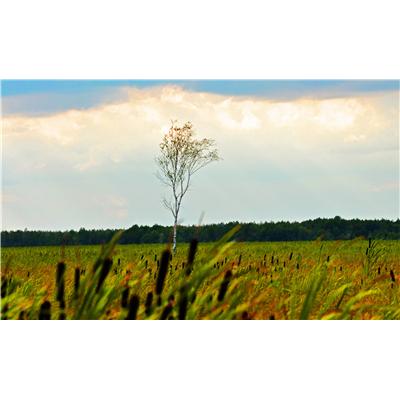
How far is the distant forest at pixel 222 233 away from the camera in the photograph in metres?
5.23

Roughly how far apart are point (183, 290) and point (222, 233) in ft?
6.55

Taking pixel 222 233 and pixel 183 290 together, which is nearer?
pixel 183 290

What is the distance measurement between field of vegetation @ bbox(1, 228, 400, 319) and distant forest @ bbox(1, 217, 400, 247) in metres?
0.14

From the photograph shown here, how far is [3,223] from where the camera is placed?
5062mm

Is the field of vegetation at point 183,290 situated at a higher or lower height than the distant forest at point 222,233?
lower

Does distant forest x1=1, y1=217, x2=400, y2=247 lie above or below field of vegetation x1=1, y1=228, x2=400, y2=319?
above

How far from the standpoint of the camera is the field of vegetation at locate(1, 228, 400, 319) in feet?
10.3

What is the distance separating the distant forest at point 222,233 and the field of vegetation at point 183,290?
5.7 inches

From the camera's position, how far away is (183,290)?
3.23 m

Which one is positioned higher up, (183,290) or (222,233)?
(222,233)

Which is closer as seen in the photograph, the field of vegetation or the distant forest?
the field of vegetation
